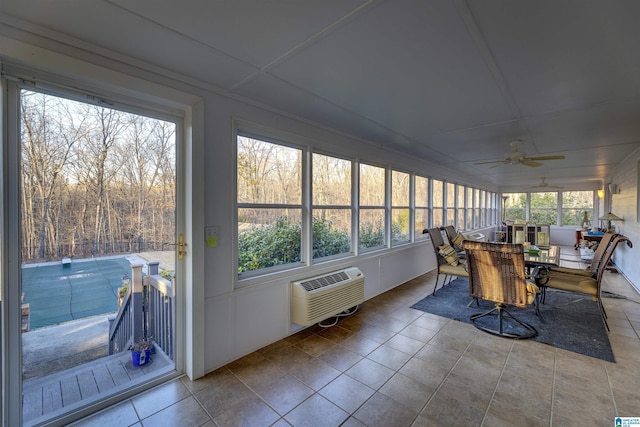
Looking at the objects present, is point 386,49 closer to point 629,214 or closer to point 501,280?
point 501,280

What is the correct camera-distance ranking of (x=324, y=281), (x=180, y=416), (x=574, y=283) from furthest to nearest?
(x=574, y=283)
(x=324, y=281)
(x=180, y=416)

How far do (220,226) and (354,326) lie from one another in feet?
6.16

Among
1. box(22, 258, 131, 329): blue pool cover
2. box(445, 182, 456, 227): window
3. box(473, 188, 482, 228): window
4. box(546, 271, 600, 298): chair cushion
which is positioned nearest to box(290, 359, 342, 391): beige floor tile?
box(22, 258, 131, 329): blue pool cover

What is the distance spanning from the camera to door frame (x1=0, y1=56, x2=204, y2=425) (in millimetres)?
1529

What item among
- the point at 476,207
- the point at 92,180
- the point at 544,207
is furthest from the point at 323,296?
the point at 544,207

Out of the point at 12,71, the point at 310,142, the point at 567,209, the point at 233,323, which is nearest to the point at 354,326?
the point at 233,323

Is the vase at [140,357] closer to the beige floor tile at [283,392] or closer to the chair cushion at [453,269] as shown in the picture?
the beige floor tile at [283,392]

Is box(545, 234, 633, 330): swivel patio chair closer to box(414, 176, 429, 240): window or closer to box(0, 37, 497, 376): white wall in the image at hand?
box(414, 176, 429, 240): window

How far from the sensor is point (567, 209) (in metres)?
10.0

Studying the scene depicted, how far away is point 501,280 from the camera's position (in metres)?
2.89

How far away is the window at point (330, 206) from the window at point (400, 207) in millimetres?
1196

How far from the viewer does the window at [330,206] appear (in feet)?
10.9

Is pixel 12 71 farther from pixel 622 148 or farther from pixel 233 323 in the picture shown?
pixel 622 148

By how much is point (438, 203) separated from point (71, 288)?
242 inches
